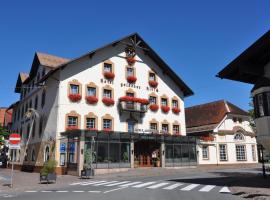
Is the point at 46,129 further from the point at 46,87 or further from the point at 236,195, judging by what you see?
the point at 236,195

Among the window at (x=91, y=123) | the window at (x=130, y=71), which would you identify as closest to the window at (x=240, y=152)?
the window at (x=130, y=71)

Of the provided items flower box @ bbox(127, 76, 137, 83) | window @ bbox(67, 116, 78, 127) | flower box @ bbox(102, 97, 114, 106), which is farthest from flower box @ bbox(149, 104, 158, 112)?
window @ bbox(67, 116, 78, 127)

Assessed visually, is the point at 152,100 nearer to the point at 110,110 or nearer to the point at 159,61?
the point at 159,61

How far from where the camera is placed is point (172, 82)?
3875 centimetres

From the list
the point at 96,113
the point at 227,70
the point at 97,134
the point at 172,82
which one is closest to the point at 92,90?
the point at 96,113

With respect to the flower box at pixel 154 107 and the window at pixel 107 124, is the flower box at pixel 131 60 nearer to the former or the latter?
the flower box at pixel 154 107

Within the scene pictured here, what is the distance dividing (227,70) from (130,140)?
50.8 feet

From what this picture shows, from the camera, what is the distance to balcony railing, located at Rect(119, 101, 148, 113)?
3289 cm

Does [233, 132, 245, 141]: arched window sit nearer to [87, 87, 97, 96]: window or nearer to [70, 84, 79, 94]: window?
[87, 87, 97, 96]: window

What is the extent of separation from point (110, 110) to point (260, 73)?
60.6ft

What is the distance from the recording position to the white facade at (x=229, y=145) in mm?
39375

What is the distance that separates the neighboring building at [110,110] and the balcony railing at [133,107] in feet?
0.34

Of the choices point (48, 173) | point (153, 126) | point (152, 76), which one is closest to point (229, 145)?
point (153, 126)

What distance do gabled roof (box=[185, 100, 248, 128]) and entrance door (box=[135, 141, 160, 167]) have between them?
1054 cm
